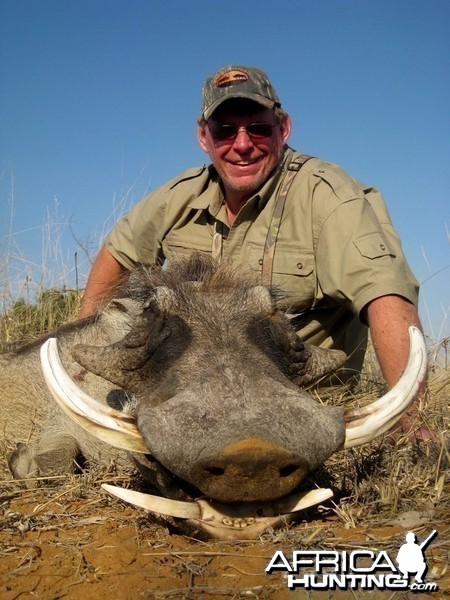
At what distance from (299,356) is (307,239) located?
58.1 inches

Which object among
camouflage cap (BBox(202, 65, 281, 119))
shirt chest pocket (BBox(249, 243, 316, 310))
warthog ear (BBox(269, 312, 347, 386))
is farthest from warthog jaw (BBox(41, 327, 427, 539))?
camouflage cap (BBox(202, 65, 281, 119))

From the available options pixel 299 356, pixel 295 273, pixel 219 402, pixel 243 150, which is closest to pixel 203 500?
pixel 219 402

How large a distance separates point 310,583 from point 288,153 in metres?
3.21

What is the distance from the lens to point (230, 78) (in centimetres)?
440

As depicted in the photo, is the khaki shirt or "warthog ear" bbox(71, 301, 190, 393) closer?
"warthog ear" bbox(71, 301, 190, 393)

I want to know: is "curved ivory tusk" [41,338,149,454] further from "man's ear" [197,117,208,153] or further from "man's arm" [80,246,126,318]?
"man's ear" [197,117,208,153]

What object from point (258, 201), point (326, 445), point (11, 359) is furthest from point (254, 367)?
point (11, 359)

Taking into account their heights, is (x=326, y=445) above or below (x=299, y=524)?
above

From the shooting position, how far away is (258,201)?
171 inches

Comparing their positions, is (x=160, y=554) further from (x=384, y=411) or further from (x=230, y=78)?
(x=230, y=78)

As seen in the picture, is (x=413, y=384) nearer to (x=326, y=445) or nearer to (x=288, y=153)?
(x=326, y=445)

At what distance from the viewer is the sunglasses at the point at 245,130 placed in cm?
438

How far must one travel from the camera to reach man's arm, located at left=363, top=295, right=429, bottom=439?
3361 millimetres

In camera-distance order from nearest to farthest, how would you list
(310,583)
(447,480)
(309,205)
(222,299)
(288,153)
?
(310,583) < (447,480) < (222,299) < (309,205) < (288,153)
